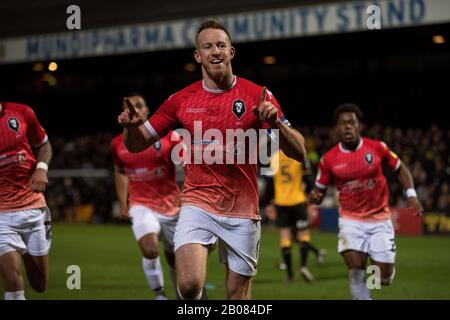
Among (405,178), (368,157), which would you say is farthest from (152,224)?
(405,178)

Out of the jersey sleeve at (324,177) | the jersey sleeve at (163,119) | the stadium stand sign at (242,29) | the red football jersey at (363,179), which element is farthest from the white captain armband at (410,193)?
the stadium stand sign at (242,29)

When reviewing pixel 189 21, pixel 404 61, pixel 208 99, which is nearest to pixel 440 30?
pixel 404 61

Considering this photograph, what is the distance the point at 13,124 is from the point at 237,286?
2892mm

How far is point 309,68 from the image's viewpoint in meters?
30.0

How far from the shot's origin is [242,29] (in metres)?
21.8

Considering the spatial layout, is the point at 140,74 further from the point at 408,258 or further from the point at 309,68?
the point at 408,258

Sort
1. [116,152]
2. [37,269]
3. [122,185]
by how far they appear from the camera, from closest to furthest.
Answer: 1. [37,269]
2. [116,152]
3. [122,185]

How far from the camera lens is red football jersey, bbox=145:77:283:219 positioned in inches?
241

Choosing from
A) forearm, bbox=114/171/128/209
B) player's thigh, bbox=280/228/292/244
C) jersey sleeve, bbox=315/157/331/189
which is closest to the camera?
jersey sleeve, bbox=315/157/331/189

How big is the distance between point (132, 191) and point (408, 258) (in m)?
7.33

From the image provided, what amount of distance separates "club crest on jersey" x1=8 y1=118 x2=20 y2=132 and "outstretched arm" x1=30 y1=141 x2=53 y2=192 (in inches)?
14.1

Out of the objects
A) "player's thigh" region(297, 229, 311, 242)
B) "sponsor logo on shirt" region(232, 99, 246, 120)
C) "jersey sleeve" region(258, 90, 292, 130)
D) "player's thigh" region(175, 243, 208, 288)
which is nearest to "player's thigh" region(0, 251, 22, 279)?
"player's thigh" region(175, 243, 208, 288)

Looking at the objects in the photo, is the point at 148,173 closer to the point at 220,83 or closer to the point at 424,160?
the point at 220,83

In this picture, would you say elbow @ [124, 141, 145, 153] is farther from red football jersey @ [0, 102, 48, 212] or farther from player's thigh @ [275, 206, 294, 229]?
player's thigh @ [275, 206, 294, 229]
